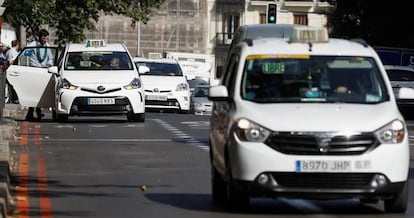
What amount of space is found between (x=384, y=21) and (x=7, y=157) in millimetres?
34782

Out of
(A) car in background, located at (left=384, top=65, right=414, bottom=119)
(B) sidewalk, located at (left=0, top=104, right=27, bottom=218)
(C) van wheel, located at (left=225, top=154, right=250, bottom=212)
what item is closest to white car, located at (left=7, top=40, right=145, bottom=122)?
(B) sidewalk, located at (left=0, top=104, right=27, bottom=218)

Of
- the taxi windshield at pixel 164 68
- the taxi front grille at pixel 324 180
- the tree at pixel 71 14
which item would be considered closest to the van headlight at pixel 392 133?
the taxi front grille at pixel 324 180

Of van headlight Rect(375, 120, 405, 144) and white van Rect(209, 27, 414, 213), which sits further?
van headlight Rect(375, 120, 405, 144)

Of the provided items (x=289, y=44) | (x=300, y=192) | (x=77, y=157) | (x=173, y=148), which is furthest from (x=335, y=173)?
(x=173, y=148)

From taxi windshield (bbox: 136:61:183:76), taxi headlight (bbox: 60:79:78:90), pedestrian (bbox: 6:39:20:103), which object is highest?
taxi headlight (bbox: 60:79:78:90)

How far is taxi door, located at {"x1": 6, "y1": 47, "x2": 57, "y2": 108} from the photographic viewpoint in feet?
89.0

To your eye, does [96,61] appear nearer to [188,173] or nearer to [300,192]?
[188,173]

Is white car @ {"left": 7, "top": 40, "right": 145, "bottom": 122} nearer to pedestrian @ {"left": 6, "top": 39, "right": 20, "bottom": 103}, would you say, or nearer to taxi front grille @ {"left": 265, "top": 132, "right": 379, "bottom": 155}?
pedestrian @ {"left": 6, "top": 39, "right": 20, "bottom": 103}

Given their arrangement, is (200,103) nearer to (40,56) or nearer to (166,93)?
(166,93)

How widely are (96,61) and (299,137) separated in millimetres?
15591

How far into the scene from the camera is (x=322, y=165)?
1152 cm

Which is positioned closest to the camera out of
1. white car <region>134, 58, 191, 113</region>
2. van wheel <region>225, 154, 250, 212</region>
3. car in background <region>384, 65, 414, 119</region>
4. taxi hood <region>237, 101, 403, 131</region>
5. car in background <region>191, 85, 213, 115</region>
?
taxi hood <region>237, 101, 403, 131</region>

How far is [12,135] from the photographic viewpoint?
2195cm

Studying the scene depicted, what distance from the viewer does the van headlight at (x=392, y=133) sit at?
461 inches
